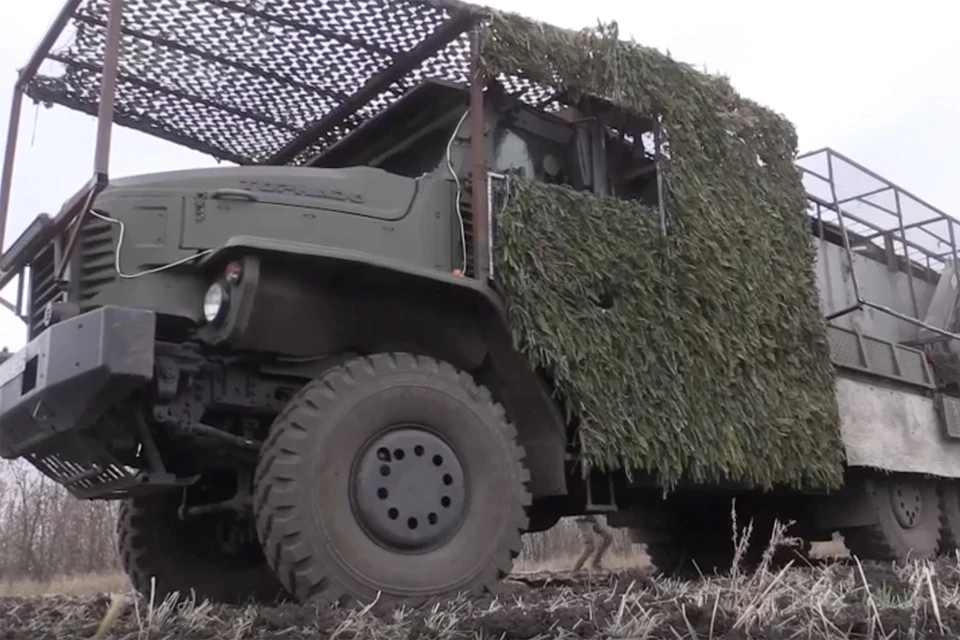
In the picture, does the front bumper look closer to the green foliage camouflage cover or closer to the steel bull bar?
the steel bull bar

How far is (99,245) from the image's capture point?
15.6 ft

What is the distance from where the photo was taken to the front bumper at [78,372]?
13.4ft

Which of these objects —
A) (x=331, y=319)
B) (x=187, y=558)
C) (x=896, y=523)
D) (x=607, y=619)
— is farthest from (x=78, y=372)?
(x=896, y=523)

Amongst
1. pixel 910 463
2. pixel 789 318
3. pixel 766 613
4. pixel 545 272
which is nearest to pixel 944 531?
pixel 910 463

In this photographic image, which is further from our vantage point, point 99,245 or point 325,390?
point 99,245

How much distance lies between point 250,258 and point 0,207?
1831 millimetres

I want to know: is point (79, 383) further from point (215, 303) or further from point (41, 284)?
point (41, 284)

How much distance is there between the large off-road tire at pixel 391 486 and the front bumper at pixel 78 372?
67cm

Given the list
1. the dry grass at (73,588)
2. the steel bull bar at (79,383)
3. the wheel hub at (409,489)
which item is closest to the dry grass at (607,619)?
the wheel hub at (409,489)

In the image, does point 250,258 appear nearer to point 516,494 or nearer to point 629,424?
point 516,494

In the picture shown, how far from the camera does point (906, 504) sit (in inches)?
310

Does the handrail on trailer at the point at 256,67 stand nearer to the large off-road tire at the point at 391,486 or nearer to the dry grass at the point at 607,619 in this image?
the large off-road tire at the point at 391,486

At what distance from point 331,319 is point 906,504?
5113 millimetres

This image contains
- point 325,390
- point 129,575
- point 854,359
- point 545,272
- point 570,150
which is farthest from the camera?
point 854,359
